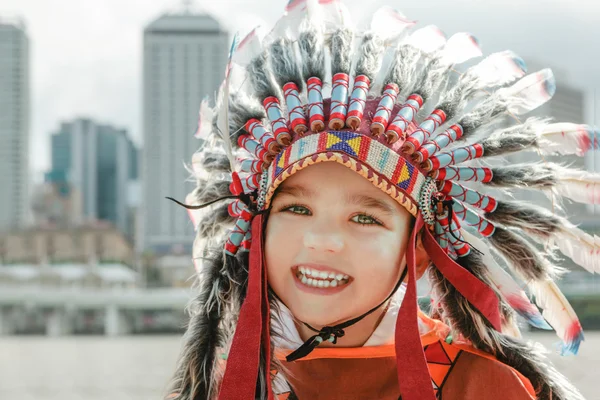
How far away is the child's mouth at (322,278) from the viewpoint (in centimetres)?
154

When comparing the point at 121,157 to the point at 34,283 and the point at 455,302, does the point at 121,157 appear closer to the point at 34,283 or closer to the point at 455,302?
the point at 34,283

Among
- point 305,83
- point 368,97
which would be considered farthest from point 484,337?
point 305,83

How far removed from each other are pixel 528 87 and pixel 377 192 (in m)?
0.53

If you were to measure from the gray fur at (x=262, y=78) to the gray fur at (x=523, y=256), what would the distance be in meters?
0.63

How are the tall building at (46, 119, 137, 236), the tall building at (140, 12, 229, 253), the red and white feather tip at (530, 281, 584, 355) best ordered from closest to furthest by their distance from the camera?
the red and white feather tip at (530, 281, 584, 355) → the tall building at (140, 12, 229, 253) → the tall building at (46, 119, 137, 236)

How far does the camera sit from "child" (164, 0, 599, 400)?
1.55 metres

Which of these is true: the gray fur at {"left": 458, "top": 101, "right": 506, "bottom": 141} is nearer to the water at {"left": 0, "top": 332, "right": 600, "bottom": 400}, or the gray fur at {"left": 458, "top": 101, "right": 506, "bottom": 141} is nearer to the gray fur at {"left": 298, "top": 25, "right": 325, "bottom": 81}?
the gray fur at {"left": 298, "top": 25, "right": 325, "bottom": 81}

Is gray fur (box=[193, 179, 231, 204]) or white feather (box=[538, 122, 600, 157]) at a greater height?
white feather (box=[538, 122, 600, 157])

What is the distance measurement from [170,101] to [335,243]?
66.2 metres

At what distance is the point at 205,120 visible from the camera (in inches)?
77.8

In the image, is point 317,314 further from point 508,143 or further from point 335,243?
point 508,143

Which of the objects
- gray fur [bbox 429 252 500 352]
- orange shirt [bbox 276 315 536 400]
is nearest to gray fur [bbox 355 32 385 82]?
gray fur [bbox 429 252 500 352]

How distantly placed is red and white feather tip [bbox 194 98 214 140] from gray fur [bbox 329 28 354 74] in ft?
1.37

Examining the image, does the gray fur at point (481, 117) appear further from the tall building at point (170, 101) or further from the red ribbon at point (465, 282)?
the tall building at point (170, 101)
